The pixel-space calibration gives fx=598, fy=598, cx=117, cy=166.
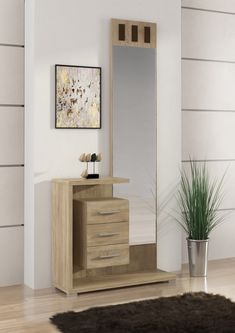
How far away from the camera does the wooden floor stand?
3.89m

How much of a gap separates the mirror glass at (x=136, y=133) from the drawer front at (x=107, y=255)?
0.35 metres

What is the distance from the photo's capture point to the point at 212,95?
233 inches

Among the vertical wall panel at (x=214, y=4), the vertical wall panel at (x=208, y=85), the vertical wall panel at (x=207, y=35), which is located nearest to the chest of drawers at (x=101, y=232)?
the vertical wall panel at (x=208, y=85)

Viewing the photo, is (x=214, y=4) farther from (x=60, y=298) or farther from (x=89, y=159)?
(x=60, y=298)

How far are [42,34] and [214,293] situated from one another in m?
2.43

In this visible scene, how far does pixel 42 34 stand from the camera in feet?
15.5

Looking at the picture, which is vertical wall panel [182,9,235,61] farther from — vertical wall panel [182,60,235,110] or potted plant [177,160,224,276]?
potted plant [177,160,224,276]

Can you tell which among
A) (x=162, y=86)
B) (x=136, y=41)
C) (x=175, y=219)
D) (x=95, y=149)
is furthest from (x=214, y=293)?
(x=136, y=41)

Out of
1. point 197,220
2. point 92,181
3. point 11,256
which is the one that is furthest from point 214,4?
point 11,256

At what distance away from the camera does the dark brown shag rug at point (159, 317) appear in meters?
3.67

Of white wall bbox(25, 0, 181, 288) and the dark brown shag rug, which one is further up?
white wall bbox(25, 0, 181, 288)

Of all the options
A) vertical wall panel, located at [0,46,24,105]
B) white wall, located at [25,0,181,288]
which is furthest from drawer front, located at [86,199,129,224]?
vertical wall panel, located at [0,46,24,105]

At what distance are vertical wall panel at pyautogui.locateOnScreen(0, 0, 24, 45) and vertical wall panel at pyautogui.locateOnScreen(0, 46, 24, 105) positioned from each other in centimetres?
7

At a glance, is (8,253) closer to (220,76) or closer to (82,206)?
(82,206)
